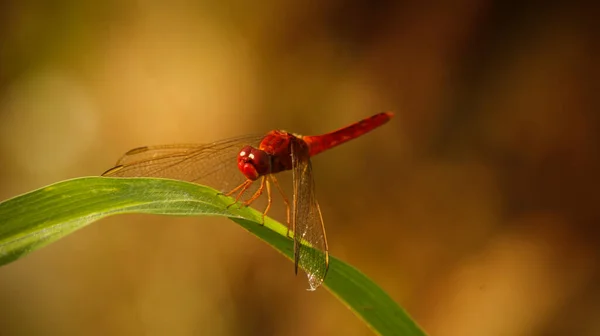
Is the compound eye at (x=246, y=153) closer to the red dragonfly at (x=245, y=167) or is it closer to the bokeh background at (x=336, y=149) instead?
the red dragonfly at (x=245, y=167)

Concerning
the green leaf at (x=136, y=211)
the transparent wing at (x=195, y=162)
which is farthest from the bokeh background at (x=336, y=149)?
the green leaf at (x=136, y=211)

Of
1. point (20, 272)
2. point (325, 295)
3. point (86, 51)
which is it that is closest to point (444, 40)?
point (325, 295)

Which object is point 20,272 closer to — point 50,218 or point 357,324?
point 357,324

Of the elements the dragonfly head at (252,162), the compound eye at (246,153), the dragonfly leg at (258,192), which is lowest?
the dragonfly leg at (258,192)

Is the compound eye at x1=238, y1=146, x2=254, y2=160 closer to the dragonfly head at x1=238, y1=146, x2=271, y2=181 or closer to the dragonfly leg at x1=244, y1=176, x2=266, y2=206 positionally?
the dragonfly head at x1=238, y1=146, x2=271, y2=181

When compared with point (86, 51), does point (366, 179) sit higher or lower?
lower

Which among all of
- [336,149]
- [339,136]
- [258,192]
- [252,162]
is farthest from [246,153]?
[336,149]
